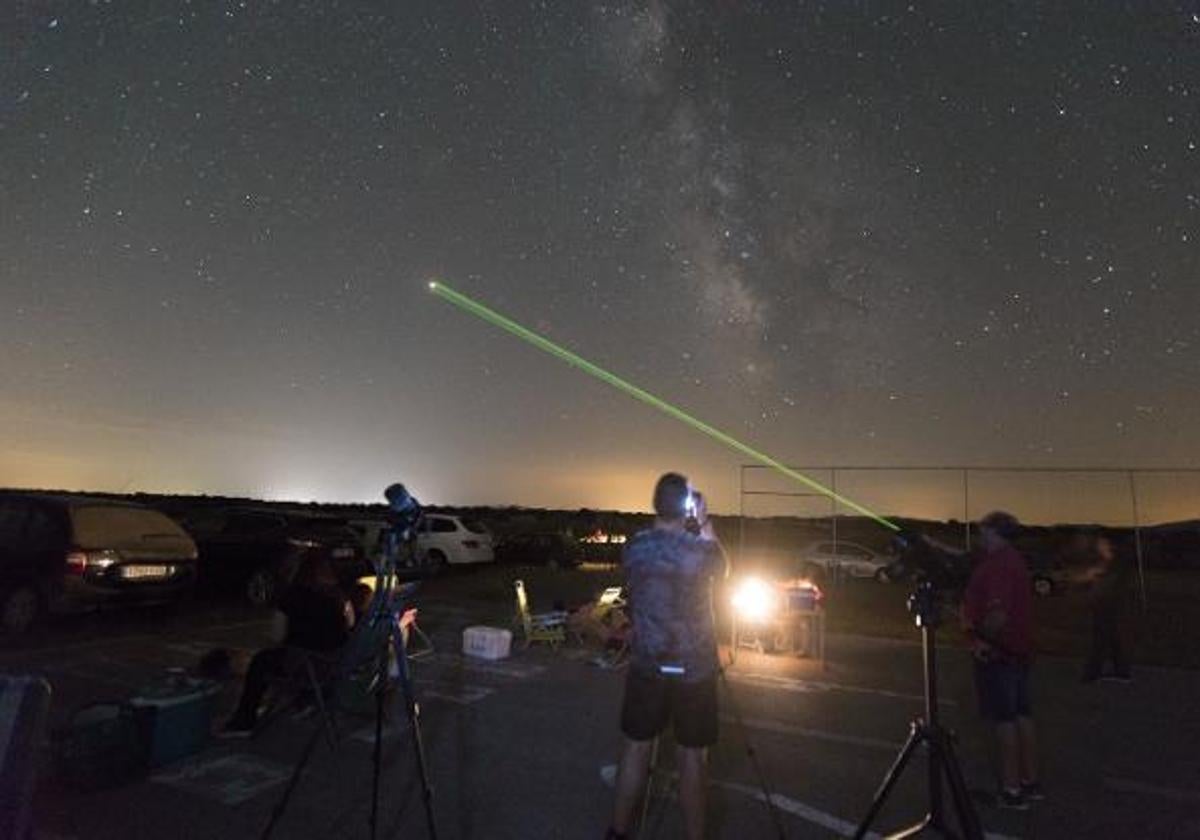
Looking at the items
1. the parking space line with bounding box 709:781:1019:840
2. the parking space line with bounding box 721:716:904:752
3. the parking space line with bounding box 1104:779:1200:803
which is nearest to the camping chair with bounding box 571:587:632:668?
the parking space line with bounding box 721:716:904:752

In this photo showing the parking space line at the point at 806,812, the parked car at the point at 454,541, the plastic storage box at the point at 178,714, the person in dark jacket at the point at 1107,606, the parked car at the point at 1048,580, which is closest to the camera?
the parking space line at the point at 806,812

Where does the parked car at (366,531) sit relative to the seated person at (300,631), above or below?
above

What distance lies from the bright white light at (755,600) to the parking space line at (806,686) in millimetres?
1522

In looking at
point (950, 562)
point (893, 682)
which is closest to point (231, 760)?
point (950, 562)

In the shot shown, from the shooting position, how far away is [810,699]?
8.34 meters

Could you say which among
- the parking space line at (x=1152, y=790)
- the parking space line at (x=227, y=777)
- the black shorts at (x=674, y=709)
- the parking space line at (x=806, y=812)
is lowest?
the parking space line at (x=227, y=777)

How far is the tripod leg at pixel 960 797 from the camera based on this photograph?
3638 mm

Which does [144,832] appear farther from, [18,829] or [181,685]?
[18,829]

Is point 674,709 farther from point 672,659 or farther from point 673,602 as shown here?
point 673,602

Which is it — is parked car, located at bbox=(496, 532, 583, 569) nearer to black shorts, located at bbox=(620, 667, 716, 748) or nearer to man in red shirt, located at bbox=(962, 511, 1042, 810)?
man in red shirt, located at bbox=(962, 511, 1042, 810)

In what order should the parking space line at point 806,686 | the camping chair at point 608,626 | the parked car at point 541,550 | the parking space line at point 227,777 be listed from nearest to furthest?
the parking space line at point 227,777 → the parking space line at point 806,686 → the camping chair at point 608,626 → the parked car at point 541,550

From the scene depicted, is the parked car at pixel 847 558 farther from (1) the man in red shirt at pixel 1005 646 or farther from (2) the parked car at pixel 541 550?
(1) the man in red shirt at pixel 1005 646

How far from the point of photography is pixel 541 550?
28.2 meters

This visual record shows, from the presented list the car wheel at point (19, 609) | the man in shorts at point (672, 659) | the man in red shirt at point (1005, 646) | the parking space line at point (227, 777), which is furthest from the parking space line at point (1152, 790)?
the car wheel at point (19, 609)
